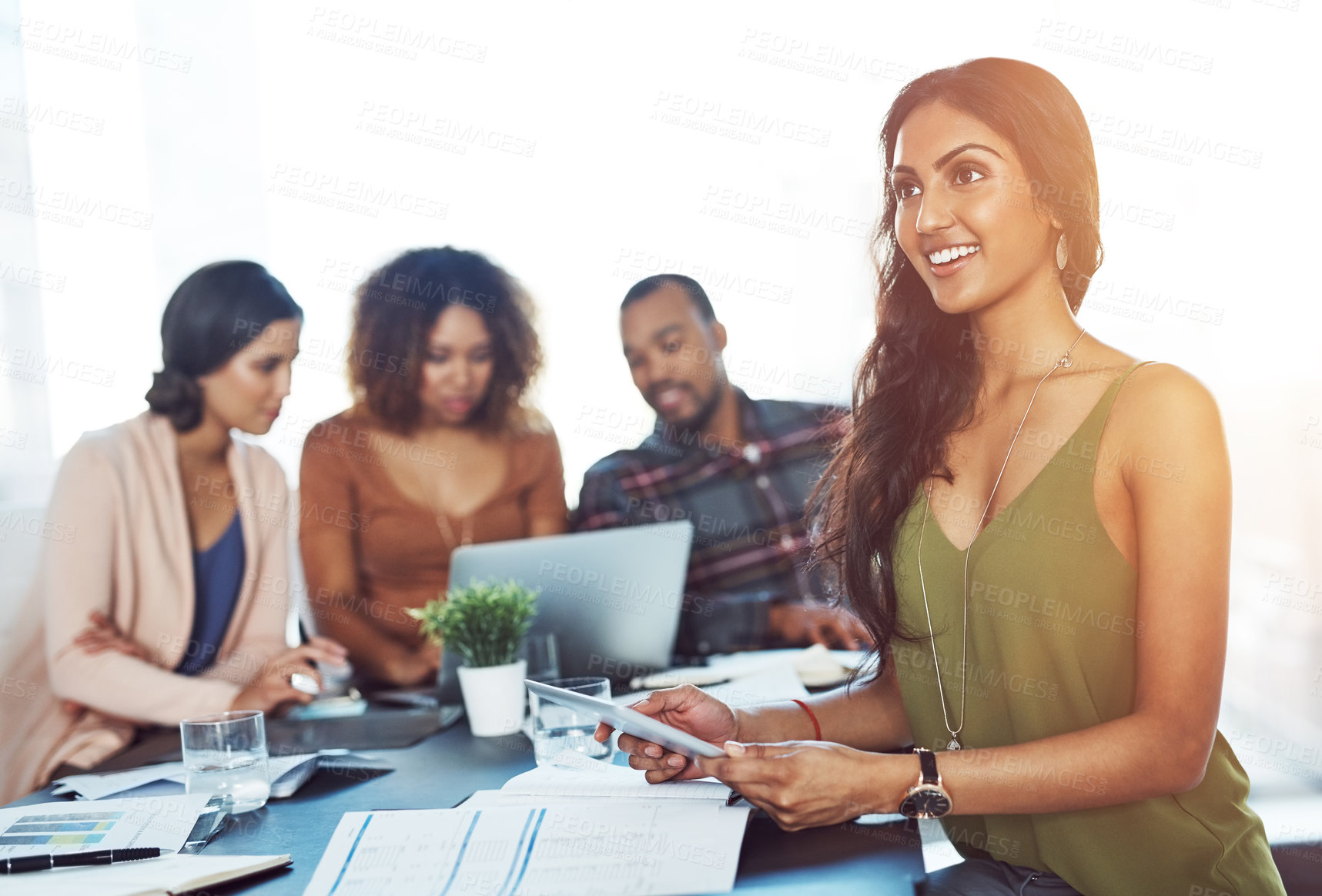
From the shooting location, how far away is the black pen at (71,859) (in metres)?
1.02

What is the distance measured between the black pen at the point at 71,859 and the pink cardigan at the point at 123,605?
76 cm

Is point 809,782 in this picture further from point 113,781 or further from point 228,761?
point 113,781

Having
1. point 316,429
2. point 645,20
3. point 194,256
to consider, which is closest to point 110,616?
point 316,429

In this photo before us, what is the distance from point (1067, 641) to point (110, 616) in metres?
1.85

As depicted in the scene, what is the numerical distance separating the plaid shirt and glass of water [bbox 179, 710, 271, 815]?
1.57 metres

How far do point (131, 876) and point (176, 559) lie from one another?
133 cm

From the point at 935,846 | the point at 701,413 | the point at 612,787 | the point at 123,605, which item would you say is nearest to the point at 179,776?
the point at 612,787

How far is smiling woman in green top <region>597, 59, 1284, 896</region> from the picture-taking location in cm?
109

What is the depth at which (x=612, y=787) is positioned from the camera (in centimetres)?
119

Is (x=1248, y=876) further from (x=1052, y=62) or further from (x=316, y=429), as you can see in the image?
(x=1052, y=62)

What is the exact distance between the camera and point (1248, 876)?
3.66ft

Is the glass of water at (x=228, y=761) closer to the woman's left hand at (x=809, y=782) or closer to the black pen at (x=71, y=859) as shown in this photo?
the black pen at (x=71, y=859)

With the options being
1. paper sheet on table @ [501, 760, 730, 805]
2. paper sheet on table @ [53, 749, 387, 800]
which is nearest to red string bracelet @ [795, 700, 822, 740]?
paper sheet on table @ [501, 760, 730, 805]

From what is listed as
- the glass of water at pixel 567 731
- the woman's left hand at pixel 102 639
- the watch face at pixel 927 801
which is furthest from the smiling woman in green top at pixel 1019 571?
the woman's left hand at pixel 102 639
